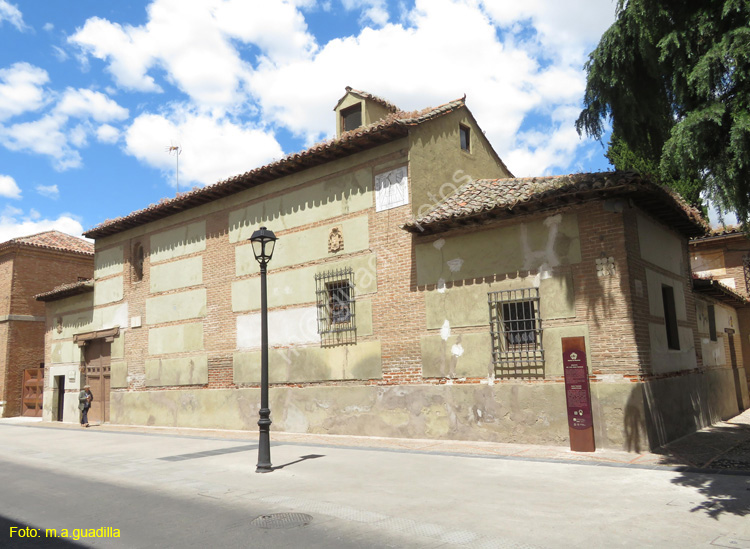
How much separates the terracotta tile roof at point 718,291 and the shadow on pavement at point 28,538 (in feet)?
46.3

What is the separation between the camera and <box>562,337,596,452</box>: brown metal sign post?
10.1 m

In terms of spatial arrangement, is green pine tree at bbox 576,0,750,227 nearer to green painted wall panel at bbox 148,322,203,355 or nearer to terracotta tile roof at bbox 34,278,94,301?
green painted wall panel at bbox 148,322,203,355

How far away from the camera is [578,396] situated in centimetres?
1021

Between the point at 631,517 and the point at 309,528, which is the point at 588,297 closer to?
the point at 631,517

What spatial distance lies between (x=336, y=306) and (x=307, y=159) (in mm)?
3950

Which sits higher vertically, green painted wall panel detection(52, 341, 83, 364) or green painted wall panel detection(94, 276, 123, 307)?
green painted wall panel detection(94, 276, 123, 307)

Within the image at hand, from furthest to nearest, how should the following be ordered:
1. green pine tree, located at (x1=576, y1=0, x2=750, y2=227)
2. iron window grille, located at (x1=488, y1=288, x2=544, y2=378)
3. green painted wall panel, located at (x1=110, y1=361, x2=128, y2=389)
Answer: green painted wall panel, located at (x1=110, y1=361, x2=128, y2=389), iron window grille, located at (x1=488, y1=288, x2=544, y2=378), green pine tree, located at (x1=576, y1=0, x2=750, y2=227)

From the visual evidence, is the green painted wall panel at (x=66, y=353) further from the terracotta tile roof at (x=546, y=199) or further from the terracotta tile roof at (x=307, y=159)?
the terracotta tile roof at (x=546, y=199)

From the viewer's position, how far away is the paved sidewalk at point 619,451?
8609mm

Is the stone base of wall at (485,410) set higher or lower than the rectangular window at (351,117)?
lower

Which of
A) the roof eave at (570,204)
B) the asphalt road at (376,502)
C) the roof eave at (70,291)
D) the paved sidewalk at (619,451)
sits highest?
the roof eave at (70,291)

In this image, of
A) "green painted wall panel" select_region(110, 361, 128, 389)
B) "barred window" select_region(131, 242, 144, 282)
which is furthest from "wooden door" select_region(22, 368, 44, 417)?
"barred window" select_region(131, 242, 144, 282)

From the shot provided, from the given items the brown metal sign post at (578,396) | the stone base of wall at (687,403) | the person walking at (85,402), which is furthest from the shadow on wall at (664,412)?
the person walking at (85,402)

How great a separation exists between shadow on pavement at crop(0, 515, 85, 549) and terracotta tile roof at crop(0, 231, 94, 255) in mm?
23977
